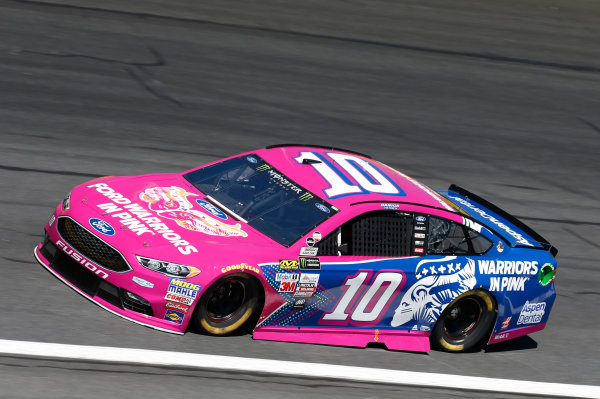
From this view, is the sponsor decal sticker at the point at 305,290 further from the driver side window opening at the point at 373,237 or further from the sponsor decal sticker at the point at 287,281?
the driver side window opening at the point at 373,237

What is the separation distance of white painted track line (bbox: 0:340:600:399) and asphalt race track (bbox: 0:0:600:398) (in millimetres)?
122

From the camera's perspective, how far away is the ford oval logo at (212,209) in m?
7.44

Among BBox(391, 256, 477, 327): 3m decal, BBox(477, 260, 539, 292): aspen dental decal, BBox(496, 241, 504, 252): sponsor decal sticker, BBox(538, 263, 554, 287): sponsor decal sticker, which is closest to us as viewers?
BBox(391, 256, 477, 327): 3m decal

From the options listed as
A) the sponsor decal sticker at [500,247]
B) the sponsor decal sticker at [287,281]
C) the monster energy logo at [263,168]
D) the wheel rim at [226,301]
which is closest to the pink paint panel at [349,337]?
the wheel rim at [226,301]

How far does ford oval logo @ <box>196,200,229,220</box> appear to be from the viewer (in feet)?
24.4

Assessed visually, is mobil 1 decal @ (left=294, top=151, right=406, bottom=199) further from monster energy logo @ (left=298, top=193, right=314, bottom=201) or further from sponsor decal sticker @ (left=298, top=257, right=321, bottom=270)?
sponsor decal sticker @ (left=298, top=257, right=321, bottom=270)

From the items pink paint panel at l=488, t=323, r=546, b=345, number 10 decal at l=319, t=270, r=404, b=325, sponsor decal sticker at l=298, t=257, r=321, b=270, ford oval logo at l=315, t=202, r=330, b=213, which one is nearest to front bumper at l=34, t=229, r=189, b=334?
sponsor decal sticker at l=298, t=257, r=321, b=270

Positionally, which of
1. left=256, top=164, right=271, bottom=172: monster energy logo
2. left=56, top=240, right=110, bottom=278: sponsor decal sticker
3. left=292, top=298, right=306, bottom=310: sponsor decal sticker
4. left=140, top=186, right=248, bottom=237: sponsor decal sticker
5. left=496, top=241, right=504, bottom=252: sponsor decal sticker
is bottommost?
left=56, top=240, right=110, bottom=278: sponsor decal sticker

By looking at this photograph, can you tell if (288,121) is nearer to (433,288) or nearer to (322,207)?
(322,207)

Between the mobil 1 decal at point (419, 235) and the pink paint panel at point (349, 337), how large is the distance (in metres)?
0.73

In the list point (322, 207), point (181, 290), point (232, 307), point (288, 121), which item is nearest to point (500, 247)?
point (322, 207)

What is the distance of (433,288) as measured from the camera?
7613 mm

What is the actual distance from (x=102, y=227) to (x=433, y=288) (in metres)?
2.88

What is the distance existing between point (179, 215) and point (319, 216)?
1.18m
